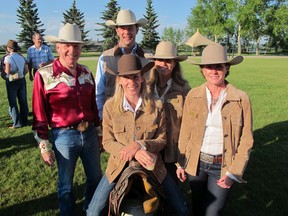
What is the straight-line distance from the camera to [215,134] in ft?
9.84

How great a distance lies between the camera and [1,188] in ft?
15.8

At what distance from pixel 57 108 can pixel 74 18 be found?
6651cm

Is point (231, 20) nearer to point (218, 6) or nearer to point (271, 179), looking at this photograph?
point (218, 6)

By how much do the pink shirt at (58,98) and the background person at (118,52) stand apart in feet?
2.65

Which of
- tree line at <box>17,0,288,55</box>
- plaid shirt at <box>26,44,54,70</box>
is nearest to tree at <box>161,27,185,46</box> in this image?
tree line at <box>17,0,288,55</box>

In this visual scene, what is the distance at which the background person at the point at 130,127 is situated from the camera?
9.58 feet

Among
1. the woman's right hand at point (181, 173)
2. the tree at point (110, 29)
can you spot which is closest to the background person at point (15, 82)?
the woman's right hand at point (181, 173)

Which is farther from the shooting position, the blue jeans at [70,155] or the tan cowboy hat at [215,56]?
the blue jeans at [70,155]

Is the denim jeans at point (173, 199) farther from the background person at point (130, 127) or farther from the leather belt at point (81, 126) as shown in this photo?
the leather belt at point (81, 126)

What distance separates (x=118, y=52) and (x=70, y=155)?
1.62m

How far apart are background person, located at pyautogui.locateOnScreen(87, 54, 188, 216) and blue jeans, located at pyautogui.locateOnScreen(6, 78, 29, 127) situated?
6.01 m

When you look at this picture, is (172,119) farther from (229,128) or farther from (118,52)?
(118,52)

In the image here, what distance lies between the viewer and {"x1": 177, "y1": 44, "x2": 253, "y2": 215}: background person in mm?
2861

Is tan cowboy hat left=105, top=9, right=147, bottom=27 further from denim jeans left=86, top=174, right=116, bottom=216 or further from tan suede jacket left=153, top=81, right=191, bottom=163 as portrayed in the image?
denim jeans left=86, top=174, right=116, bottom=216
